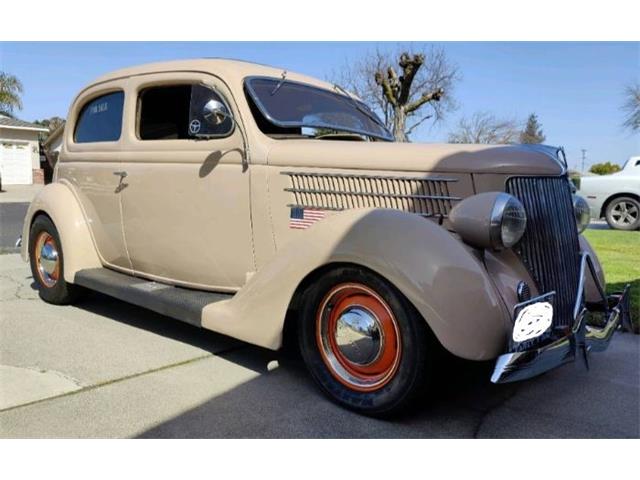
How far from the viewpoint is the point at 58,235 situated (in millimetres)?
4551

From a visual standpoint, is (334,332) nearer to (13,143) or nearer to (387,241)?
(387,241)

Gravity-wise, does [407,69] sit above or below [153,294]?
above

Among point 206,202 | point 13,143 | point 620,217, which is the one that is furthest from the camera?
point 13,143

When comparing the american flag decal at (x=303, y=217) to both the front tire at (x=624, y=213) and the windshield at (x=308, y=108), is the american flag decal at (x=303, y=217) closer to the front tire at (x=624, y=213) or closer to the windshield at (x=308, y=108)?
the windshield at (x=308, y=108)

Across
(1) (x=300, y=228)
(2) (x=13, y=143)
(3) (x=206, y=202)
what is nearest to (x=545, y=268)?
(1) (x=300, y=228)

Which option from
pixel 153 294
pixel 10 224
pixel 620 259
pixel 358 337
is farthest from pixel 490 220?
pixel 10 224

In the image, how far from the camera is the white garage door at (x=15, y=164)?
2677cm

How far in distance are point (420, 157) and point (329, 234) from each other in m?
0.67

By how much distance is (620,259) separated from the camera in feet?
22.7

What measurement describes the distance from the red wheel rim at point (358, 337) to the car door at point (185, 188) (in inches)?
33.9

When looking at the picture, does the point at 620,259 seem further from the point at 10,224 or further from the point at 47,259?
the point at 10,224

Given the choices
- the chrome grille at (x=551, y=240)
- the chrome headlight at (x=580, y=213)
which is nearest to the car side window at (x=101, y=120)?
the chrome grille at (x=551, y=240)

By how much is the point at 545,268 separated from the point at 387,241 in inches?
35.2
